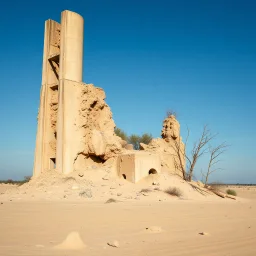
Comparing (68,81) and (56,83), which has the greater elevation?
(56,83)

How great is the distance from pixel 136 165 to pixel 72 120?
5.31 meters

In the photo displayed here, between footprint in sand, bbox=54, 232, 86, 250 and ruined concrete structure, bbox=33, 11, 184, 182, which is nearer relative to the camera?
footprint in sand, bbox=54, 232, 86, 250

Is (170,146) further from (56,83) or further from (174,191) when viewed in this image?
(56,83)

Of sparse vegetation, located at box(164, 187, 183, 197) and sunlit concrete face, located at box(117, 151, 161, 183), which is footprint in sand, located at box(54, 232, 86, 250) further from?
sunlit concrete face, located at box(117, 151, 161, 183)

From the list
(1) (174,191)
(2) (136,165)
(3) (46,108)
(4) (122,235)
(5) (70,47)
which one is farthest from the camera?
(3) (46,108)

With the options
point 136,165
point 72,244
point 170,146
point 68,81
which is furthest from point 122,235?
point 170,146

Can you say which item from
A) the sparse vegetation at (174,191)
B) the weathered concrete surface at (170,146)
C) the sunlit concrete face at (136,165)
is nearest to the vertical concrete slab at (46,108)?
the sunlit concrete face at (136,165)

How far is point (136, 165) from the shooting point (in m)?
19.6

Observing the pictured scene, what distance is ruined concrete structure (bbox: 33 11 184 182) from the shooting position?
19859 millimetres

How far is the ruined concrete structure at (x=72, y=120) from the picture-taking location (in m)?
19.9

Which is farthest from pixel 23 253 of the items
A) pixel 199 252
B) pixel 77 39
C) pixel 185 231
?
pixel 77 39

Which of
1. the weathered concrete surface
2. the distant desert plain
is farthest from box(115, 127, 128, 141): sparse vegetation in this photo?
the distant desert plain

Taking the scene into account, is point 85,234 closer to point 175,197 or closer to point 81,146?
point 175,197

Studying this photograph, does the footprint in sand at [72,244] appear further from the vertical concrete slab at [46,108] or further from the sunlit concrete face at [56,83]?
the vertical concrete slab at [46,108]
